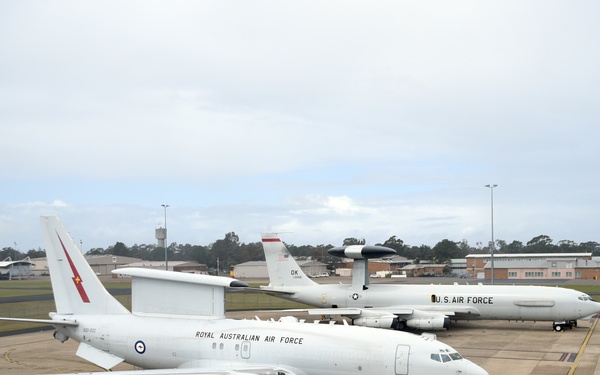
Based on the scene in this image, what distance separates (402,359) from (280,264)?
92.1 feet

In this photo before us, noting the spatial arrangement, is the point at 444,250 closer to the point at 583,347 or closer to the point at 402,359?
the point at 583,347

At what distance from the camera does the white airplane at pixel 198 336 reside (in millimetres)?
20672

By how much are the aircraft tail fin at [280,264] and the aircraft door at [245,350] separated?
25.2 m

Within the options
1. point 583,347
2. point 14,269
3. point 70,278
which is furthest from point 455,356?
point 14,269

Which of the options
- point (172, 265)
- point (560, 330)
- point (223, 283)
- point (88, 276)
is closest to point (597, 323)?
point (560, 330)

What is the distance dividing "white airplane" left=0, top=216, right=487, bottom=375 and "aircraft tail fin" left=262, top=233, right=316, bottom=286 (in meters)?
23.3

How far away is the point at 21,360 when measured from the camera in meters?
31.8

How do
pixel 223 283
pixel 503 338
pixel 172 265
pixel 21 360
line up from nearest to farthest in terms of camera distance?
pixel 223 283, pixel 21 360, pixel 503 338, pixel 172 265

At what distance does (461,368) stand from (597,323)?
3311cm

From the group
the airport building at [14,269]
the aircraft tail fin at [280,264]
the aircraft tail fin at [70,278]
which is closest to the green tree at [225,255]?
the airport building at [14,269]

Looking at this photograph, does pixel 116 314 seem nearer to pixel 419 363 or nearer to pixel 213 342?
pixel 213 342

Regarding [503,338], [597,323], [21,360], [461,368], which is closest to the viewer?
[461,368]

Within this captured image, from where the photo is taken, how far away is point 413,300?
45000 mm

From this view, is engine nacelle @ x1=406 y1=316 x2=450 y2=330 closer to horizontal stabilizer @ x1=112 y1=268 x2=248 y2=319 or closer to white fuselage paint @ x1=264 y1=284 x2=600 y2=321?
white fuselage paint @ x1=264 y1=284 x2=600 y2=321
